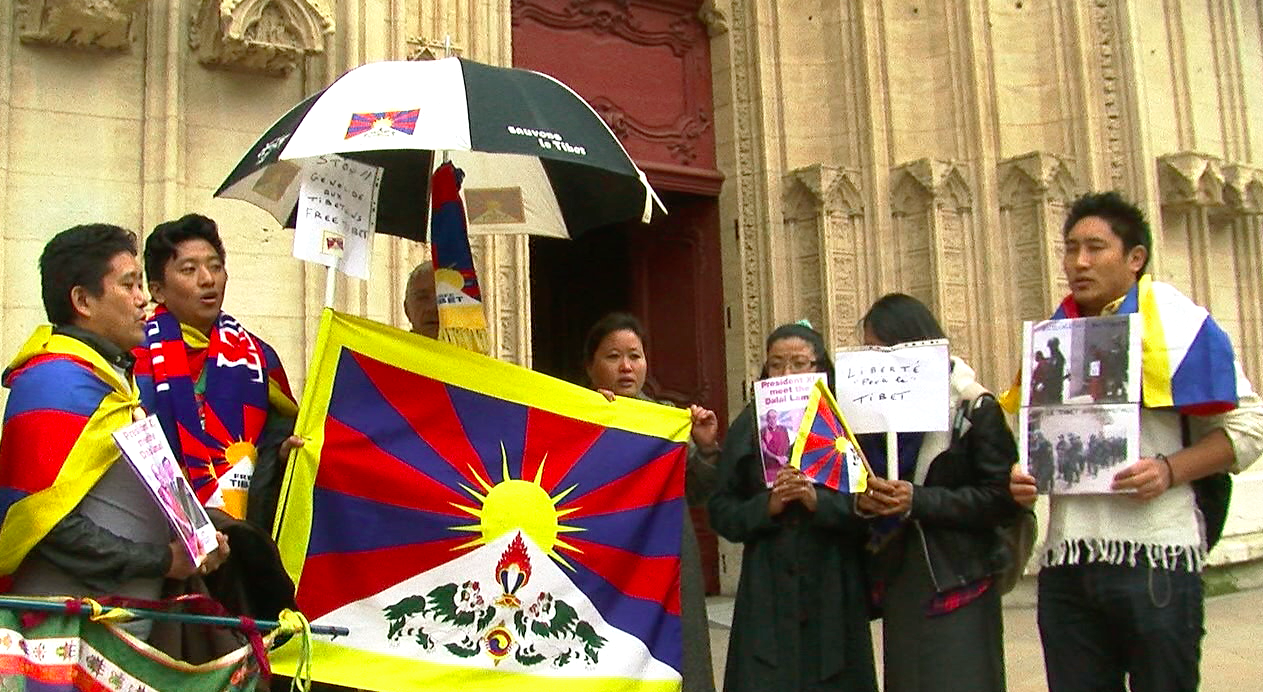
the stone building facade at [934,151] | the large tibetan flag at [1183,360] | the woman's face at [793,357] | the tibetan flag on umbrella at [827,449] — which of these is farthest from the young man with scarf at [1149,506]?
the stone building facade at [934,151]

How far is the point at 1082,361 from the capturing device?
134 inches

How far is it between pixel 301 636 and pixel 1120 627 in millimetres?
2364

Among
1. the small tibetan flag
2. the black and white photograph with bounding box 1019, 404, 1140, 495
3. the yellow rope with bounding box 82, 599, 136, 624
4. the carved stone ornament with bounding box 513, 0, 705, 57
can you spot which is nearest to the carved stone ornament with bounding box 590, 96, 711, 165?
the carved stone ornament with bounding box 513, 0, 705, 57

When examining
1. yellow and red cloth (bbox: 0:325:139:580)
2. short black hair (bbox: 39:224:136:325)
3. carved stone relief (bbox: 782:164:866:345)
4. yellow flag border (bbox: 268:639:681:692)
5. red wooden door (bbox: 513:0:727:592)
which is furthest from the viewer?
carved stone relief (bbox: 782:164:866:345)

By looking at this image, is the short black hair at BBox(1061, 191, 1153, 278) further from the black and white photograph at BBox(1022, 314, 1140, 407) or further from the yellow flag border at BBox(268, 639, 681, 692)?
the yellow flag border at BBox(268, 639, 681, 692)

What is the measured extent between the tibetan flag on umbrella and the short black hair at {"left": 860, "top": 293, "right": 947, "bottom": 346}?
340 mm

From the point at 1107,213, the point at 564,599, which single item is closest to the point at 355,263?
the point at 564,599

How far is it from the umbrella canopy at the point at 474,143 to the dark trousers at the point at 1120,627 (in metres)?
1.82

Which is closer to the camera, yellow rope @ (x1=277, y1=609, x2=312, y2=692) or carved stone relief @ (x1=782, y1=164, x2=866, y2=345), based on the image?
yellow rope @ (x1=277, y1=609, x2=312, y2=692)

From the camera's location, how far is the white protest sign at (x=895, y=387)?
355 centimetres

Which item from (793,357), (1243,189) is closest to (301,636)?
(793,357)

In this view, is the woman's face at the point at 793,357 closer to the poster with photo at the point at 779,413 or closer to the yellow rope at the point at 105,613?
the poster with photo at the point at 779,413

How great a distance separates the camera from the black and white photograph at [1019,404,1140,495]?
10.8ft

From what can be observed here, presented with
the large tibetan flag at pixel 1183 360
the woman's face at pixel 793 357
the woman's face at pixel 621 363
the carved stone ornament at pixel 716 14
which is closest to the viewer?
the large tibetan flag at pixel 1183 360
